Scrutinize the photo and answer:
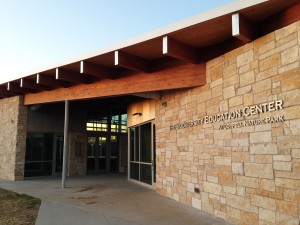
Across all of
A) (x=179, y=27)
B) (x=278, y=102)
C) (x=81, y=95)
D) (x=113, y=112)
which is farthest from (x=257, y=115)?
(x=113, y=112)

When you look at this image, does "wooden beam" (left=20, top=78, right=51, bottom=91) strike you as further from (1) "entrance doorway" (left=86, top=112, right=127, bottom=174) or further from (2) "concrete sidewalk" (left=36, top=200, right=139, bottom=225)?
(2) "concrete sidewalk" (left=36, top=200, right=139, bottom=225)

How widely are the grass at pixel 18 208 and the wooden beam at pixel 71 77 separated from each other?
3854 millimetres

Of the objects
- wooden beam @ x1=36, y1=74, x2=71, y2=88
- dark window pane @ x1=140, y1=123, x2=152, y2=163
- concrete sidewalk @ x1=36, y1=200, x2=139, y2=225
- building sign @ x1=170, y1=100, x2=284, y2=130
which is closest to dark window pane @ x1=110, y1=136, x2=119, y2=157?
dark window pane @ x1=140, y1=123, x2=152, y2=163

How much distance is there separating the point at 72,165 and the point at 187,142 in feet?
32.3

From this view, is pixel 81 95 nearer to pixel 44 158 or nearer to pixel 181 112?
pixel 181 112

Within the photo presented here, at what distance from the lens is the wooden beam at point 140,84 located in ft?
24.2

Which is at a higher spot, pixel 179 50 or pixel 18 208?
pixel 179 50

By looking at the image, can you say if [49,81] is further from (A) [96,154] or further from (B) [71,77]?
(A) [96,154]

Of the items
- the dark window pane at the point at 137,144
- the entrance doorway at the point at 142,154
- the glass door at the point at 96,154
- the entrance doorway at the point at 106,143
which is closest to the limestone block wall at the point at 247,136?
the entrance doorway at the point at 142,154

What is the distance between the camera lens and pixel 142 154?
11773 mm

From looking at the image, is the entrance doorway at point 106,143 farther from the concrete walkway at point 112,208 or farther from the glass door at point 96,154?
the concrete walkway at point 112,208

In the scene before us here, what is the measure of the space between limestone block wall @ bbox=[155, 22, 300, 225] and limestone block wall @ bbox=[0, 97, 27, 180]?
8.46 metres

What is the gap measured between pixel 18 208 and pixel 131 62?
467 centimetres

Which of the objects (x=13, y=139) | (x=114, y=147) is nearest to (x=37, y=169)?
(x=13, y=139)
